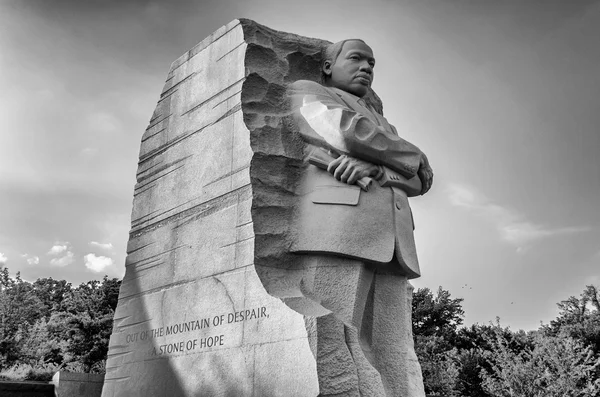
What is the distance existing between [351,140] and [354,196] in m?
0.50

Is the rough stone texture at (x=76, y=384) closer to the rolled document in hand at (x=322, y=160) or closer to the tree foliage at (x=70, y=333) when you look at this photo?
the rolled document in hand at (x=322, y=160)

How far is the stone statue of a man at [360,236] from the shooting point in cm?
506

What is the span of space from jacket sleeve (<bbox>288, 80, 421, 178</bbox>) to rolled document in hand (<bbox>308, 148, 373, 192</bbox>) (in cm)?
9

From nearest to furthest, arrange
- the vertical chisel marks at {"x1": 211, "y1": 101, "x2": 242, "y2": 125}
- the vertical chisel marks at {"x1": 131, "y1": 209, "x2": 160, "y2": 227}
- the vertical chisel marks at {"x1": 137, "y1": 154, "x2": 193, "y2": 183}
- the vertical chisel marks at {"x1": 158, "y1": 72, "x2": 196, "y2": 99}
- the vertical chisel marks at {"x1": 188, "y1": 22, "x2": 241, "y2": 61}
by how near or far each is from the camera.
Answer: the vertical chisel marks at {"x1": 211, "y1": 101, "x2": 242, "y2": 125} < the vertical chisel marks at {"x1": 188, "y1": 22, "x2": 241, "y2": 61} < the vertical chisel marks at {"x1": 137, "y1": 154, "x2": 193, "y2": 183} < the vertical chisel marks at {"x1": 131, "y1": 209, "x2": 160, "y2": 227} < the vertical chisel marks at {"x1": 158, "y1": 72, "x2": 196, "y2": 99}

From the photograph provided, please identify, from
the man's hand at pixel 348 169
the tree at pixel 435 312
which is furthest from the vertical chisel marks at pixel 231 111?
the tree at pixel 435 312

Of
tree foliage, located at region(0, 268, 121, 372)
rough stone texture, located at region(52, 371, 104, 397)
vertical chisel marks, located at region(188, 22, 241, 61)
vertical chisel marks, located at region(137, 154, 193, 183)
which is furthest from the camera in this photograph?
tree foliage, located at region(0, 268, 121, 372)

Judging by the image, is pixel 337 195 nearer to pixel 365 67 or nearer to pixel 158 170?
pixel 365 67

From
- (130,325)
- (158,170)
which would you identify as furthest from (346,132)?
(130,325)

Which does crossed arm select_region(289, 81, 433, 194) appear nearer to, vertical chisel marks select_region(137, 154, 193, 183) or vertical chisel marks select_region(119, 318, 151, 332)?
vertical chisel marks select_region(137, 154, 193, 183)

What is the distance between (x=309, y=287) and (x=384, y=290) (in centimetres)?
78

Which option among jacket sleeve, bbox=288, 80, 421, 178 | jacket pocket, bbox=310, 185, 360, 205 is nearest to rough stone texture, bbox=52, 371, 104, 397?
jacket pocket, bbox=310, 185, 360, 205

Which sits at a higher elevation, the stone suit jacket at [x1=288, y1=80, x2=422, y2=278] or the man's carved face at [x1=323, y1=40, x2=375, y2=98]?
the man's carved face at [x1=323, y1=40, x2=375, y2=98]

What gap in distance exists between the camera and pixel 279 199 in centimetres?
539

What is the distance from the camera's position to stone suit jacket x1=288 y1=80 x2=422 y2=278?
5148 mm
